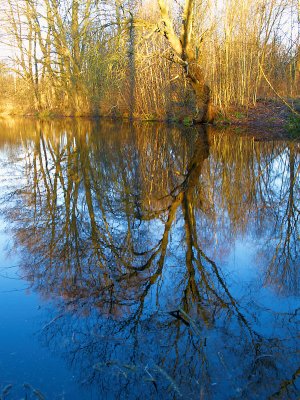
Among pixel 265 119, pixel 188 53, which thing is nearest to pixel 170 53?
pixel 188 53

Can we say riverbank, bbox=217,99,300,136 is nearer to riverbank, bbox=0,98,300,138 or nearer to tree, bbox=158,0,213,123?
riverbank, bbox=0,98,300,138

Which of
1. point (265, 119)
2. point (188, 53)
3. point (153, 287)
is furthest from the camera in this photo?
point (265, 119)

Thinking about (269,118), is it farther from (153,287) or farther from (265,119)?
(153,287)

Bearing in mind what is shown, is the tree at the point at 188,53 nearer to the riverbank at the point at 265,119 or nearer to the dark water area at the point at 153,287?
the riverbank at the point at 265,119

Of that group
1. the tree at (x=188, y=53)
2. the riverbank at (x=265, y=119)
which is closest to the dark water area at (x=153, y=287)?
the riverbank at (x=265, y=119)

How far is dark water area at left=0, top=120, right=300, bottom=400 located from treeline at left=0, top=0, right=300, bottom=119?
697 cm

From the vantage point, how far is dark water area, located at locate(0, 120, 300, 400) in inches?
87.2

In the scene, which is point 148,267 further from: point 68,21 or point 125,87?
point 68,21

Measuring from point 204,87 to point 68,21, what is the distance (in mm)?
14294

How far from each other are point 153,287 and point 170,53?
13254mm

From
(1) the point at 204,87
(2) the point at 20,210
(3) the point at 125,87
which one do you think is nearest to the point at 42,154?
(2) the point at 20,210

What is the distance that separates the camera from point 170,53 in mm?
14766

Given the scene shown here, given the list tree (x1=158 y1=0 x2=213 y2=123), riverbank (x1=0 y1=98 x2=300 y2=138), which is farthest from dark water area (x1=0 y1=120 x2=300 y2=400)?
tree (x1=158 y1=0 x2=213 y2=123)

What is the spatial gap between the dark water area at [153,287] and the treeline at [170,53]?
697cm
